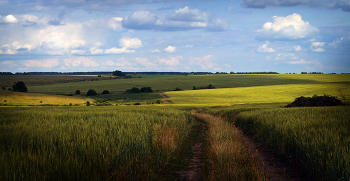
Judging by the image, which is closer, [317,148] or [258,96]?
[317,148]

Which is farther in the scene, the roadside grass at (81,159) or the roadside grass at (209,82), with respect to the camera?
the roadside grass at (209,82)

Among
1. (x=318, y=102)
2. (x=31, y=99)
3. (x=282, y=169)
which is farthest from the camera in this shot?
(x=31, y=99)

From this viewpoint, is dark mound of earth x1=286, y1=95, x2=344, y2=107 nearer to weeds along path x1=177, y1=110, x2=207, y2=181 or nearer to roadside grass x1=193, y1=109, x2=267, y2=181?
weeds along path x1=177, y1=110, x2=207, y2=181

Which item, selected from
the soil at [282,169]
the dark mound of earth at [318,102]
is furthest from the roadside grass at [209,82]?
the soil at [282,169]

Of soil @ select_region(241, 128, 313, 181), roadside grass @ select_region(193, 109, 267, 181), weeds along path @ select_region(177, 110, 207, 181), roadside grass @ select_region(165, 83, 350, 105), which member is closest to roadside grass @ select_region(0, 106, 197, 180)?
weeds along path @ select_region(177, 110, 207, 181)

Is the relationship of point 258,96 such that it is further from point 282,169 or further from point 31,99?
point 31,99

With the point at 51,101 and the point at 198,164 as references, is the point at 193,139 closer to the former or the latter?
the point at 198,164

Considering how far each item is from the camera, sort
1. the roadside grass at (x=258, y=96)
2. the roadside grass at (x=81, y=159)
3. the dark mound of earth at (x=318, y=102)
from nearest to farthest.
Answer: the roadside grass at (x=81, y=159), the dark mound of earth at (x=318, y=102), the roadside grass at (x=258, y=96)

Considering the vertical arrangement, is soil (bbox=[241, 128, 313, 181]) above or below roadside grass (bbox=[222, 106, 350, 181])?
below

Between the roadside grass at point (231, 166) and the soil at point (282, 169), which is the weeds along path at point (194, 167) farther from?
the soil at point (282, 169)

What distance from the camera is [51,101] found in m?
75.4

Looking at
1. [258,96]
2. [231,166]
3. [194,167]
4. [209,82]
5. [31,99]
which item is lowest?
[31,99]

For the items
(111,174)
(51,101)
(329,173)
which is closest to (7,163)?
(111,174)

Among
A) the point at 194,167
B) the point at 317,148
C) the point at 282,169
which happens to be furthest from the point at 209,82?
the point at 317,148
